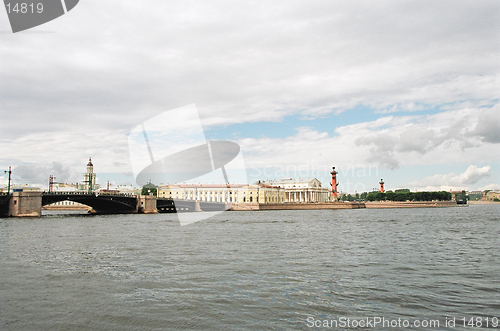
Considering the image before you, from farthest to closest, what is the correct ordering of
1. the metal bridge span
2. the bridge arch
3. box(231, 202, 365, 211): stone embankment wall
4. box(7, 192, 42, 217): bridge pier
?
box(231, 202, 365, 211): stone embankment wall
the metal bridge span
the bridge arch
box(7, 192, 42, 217): bridge pier

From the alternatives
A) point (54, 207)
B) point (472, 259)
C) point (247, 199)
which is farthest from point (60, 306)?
point (54, 207)

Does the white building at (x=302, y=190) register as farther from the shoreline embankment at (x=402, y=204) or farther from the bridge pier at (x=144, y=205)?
the bridge pier at (x=144, y=205)

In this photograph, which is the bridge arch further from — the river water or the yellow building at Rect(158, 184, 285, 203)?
the yellow building at Rect(158, 184, 285, 203)

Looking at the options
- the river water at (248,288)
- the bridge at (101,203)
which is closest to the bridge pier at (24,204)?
the bridge at (101,203)

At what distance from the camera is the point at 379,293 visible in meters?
7.80

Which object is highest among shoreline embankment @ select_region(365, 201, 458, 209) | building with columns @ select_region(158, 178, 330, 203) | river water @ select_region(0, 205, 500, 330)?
building with columns @ select_region(158, 178, 330, 203)

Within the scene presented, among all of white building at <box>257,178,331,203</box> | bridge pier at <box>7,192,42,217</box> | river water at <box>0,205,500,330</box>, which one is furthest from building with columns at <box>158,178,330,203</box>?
river water at <box>0,205,500,330</box>

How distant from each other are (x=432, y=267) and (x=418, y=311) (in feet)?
14.7

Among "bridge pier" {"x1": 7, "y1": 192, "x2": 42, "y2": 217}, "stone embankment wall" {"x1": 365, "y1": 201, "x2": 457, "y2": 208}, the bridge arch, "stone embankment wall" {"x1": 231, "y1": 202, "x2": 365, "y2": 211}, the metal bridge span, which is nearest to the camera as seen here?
"bridge pier" {"x1": 7, "y1": 192, "x2": 42, "y2": 217}

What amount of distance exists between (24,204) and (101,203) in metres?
11.0

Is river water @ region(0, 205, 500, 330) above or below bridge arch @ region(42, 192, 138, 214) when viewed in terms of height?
below

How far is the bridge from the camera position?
39.2 metres

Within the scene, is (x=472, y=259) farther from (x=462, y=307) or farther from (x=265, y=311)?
(x=265, y=311)

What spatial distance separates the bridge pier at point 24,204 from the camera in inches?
1538
